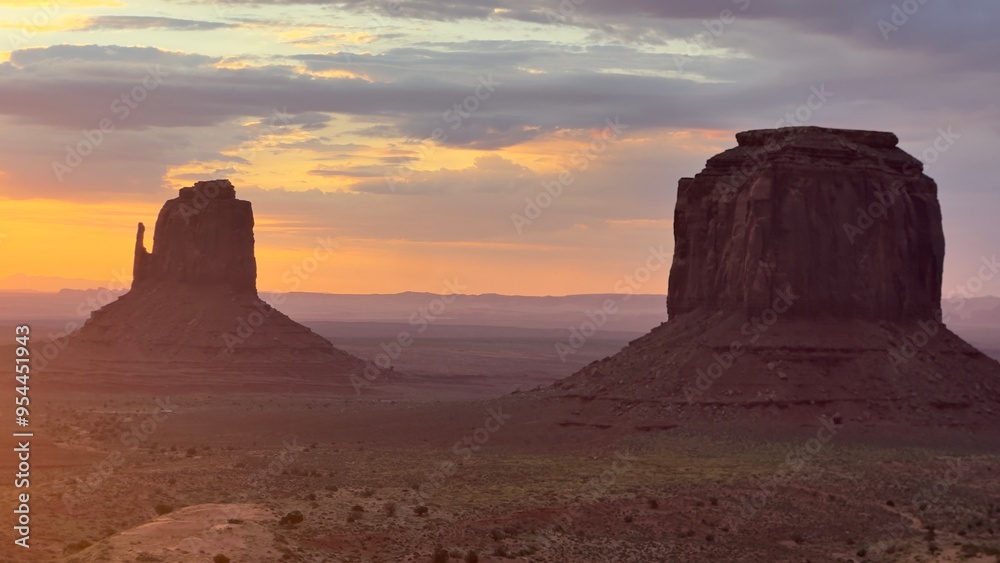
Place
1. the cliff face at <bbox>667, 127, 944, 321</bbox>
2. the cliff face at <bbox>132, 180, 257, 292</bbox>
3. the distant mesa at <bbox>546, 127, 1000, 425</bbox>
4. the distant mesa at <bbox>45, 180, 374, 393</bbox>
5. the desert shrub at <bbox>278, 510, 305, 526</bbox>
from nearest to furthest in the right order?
1. the desert shrub at <bbox>278, 510, 305, 526</bbox>
2. the distant mesa at <bbox>546, 127, 1000, 425</bbox>
3. the cliff face at <bbox>667, 127, 944, 321</bbox>
4. the distant mesa at <bbox>45, 180, 374, 393</bbox>
5. the cliff face at <bbox>132, 180, 257, 292</bbox>

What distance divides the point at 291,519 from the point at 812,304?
4137cm

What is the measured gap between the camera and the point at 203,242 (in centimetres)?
13125

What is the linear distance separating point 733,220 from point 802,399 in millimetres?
11278

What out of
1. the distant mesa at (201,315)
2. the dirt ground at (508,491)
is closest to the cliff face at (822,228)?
the dirt ground at (508,491)

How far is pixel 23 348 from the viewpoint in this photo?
3969 centimetres

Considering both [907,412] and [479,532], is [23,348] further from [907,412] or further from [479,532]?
[907,412]

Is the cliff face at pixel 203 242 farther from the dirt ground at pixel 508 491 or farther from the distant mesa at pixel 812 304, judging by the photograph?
the distant mesa at pixel 812 304

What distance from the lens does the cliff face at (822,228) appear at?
7862 cm

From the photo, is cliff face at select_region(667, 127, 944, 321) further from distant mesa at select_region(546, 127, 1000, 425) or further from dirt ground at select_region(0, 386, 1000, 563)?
dirt ground at select_region(0, 386, 1000, 563)

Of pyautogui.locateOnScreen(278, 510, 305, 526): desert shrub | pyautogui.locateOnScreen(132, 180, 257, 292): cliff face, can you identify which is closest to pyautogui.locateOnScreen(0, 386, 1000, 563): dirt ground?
pyautogui.locateOnScreen(278, 510, 305, 526): desert shrub

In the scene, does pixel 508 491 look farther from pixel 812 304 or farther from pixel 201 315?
pixel 201 315

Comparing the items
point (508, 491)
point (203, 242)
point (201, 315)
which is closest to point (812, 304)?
point (508, 491)

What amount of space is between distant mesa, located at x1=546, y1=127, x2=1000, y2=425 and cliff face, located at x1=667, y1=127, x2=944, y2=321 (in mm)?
76

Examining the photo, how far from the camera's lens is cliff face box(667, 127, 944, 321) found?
258ft
